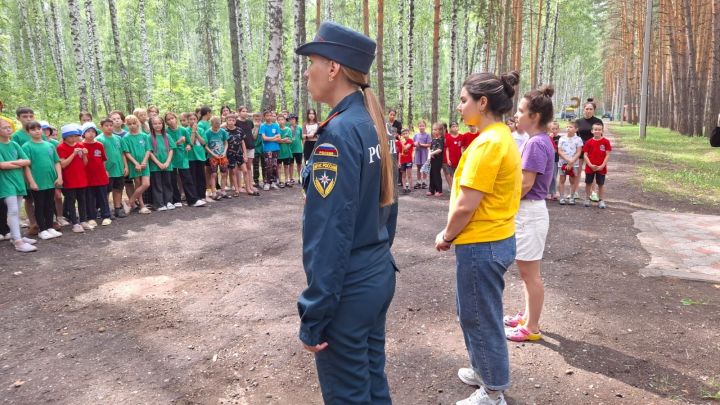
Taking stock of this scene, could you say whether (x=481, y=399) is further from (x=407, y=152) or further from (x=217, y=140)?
(x=407, y=152)

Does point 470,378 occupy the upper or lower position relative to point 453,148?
lower

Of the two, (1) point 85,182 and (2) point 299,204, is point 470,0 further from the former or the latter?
(1) point 85,182

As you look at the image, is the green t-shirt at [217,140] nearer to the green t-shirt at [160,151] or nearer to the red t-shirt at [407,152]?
the green t-shirt at [160,151]

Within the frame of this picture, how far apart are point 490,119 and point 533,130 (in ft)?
3.58

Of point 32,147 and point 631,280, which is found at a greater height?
point 32,147

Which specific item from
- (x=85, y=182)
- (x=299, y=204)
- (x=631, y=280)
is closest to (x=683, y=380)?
(x=631, y=280)

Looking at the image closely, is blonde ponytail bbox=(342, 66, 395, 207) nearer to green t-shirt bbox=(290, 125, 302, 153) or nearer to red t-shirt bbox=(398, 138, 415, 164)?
red t-shirt bbox=(398, 138, 415, 164)

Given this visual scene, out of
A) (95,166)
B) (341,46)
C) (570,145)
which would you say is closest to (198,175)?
(95,166)

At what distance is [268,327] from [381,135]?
9.46 feet

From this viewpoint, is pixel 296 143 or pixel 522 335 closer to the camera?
pixel 522 335

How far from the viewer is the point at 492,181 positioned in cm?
270

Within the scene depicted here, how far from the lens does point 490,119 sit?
2.87 metres

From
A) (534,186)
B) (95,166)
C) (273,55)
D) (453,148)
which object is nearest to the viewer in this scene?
(534,186)

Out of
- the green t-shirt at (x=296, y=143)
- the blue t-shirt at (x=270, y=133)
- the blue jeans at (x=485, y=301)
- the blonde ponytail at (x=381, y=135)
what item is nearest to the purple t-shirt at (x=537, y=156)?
the blue jeans at (x=485, y=301)
